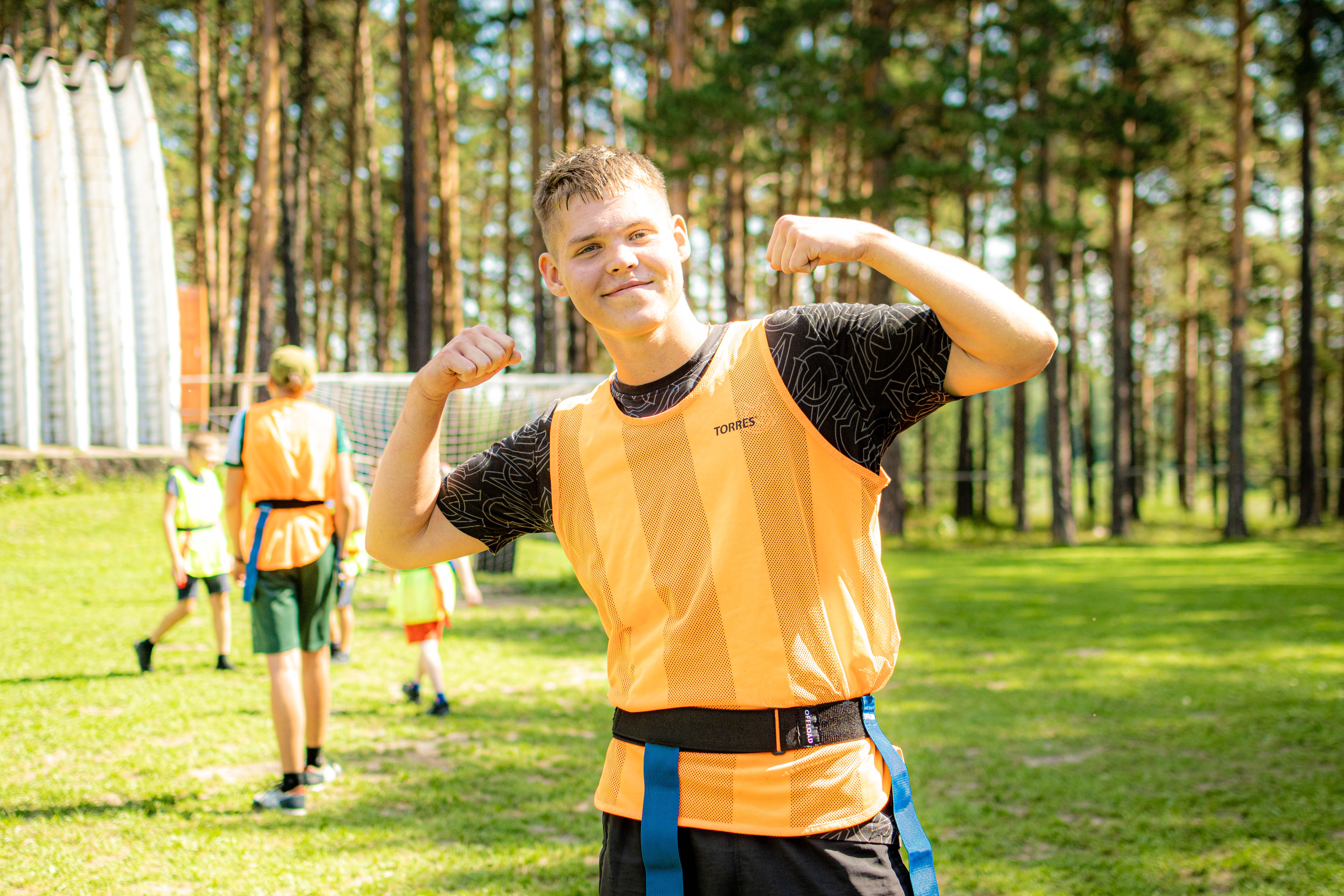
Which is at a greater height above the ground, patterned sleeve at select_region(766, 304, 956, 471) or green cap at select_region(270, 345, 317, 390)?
green cap at select_region(270, 345, 317, 390)

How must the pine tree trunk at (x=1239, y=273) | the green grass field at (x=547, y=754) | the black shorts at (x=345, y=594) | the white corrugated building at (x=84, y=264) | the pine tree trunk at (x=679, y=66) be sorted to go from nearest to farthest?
the green grass field at (x=547, y=754)
the black shorts at (x=345, y=594)
the white corrugated building at (x=84, y=264)
the pine tree trunk at (x=679, y=66)
the pine tree trunk at (x=1239, y=273)

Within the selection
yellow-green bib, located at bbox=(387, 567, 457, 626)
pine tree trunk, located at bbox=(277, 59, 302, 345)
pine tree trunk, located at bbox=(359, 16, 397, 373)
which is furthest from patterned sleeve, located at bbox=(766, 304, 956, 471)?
pine tree trunk, located at bbox=(359, 16, 397, 373)

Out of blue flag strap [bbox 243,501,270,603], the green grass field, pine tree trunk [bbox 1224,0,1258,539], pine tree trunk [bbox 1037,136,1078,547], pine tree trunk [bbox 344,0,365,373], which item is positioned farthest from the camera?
pine tree trunk [bbox 344,0,365,373]

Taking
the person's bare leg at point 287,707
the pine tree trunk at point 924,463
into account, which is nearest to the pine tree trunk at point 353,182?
the pine tree trunk at point 924,463

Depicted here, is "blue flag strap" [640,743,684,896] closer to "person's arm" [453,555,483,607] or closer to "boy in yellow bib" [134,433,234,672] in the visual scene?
"person's arm" [453,555,483,607]

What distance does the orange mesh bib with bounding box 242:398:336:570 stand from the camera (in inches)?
195

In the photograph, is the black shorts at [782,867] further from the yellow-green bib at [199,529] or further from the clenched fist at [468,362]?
the yellow-green bib at [199,529]

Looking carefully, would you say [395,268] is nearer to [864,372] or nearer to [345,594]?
[345,594]

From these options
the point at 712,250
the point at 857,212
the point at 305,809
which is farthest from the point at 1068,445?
the point at 305,809

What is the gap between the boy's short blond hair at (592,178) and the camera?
1.81 meters

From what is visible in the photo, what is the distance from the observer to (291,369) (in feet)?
16.8

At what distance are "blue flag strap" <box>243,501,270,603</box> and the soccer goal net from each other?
540 cm

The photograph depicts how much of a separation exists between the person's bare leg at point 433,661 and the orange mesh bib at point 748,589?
5304 millimetres

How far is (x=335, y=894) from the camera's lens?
4047 millimetres
